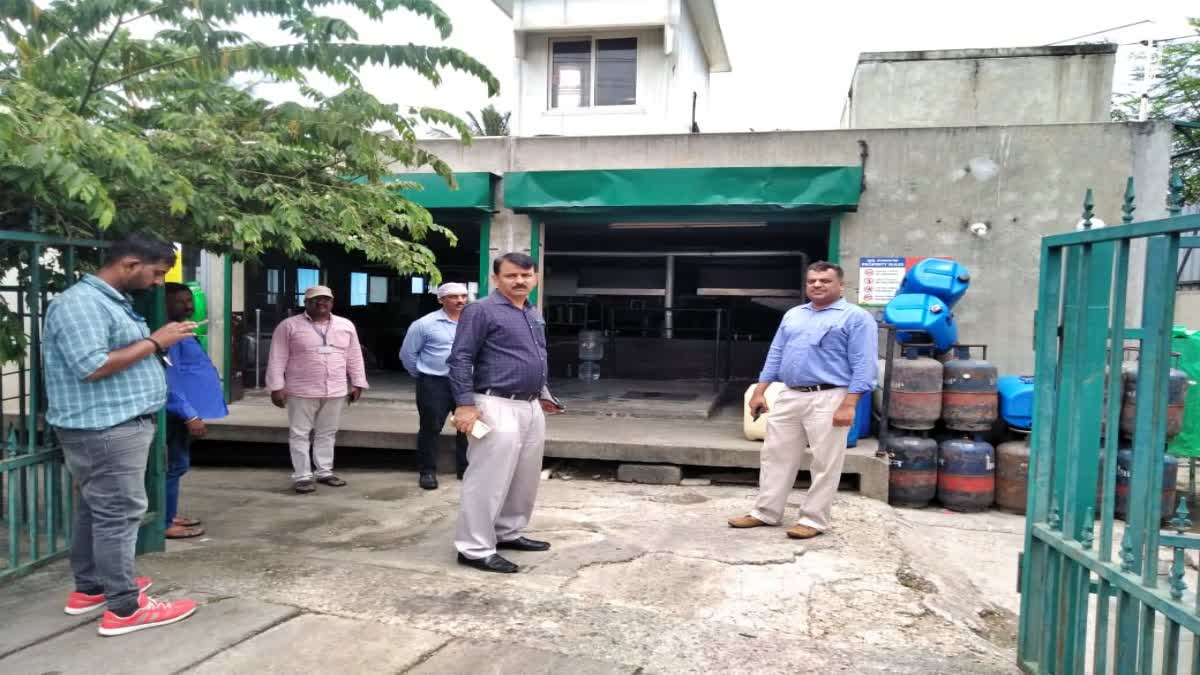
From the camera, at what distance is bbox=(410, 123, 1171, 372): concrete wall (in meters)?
7.80

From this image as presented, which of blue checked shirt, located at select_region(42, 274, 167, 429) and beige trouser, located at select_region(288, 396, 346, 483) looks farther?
beige trouser, located at select_region(288, 396, 346, 483)

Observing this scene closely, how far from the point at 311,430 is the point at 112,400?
324 cm

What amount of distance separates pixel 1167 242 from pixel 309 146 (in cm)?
419

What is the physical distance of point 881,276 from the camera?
8266mm

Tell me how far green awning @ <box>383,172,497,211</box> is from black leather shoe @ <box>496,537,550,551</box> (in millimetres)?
5092

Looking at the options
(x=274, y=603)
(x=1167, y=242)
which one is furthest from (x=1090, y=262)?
(x=274, y=603)

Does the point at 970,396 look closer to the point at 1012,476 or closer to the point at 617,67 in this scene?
the point at 1012,476

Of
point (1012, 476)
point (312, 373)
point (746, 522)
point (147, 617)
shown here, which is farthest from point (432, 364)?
point (1012, 476)

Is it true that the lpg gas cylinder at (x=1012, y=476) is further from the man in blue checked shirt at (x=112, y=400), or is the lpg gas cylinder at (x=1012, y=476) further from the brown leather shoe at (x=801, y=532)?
the man in blue checked shirt at (x=112, y=400)

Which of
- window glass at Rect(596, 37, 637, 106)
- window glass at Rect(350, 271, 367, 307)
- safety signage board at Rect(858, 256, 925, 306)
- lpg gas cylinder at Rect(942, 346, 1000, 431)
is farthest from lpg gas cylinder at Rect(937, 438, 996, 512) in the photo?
window glass at Rect(350, 271, 367, 307)

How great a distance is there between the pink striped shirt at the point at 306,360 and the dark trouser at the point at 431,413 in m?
0.67

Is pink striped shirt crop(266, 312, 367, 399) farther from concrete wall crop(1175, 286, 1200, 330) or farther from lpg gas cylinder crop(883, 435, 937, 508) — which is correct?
concrete wall crop(1175, 286, 1200, 330)

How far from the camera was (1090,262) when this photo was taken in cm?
295

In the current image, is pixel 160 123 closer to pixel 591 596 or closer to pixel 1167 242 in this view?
pixel 591 596
